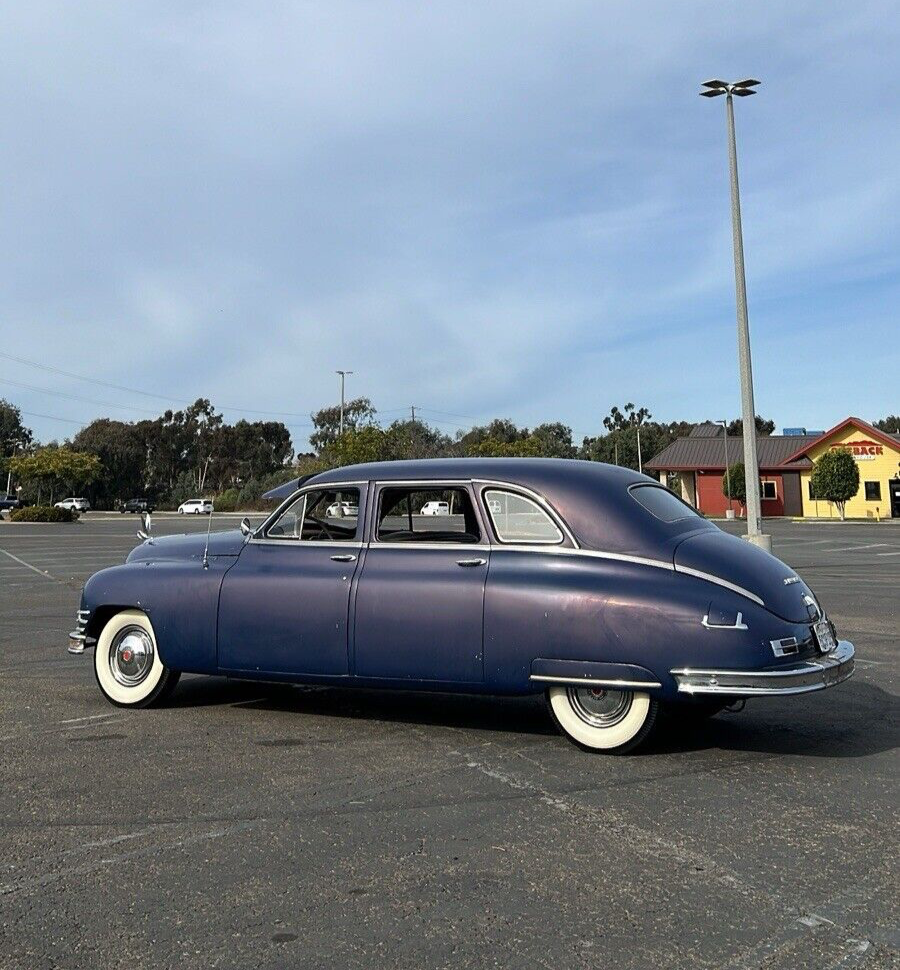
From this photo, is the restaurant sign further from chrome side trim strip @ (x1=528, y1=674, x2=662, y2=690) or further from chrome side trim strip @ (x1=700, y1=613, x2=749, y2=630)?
chrome side trim strip @ (x1=528, y1=674, x2=662, y2=690)

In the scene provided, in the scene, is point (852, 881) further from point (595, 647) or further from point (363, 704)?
point (363, 704)

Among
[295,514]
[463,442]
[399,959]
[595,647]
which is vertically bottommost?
[399,959]

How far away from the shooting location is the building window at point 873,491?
56406mm

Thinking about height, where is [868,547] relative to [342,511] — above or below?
above

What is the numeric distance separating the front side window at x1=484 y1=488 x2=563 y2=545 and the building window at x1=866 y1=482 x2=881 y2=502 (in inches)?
2189

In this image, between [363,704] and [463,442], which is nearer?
[363,704]

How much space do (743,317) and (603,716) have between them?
40.1ft

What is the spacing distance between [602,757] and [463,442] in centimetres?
9253

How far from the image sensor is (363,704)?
734 centimetres

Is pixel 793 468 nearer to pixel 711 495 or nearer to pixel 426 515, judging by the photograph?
pixel 711 495

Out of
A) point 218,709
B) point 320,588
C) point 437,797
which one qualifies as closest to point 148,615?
point 218,709

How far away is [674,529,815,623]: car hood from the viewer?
18.1ft

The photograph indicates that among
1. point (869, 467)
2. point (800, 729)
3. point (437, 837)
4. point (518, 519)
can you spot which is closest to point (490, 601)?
point (518, 519)

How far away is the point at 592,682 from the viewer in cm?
552
